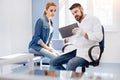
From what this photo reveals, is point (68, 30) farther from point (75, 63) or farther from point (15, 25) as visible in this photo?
point (15, 25)

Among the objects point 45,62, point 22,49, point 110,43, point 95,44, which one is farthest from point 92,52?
point 22,49

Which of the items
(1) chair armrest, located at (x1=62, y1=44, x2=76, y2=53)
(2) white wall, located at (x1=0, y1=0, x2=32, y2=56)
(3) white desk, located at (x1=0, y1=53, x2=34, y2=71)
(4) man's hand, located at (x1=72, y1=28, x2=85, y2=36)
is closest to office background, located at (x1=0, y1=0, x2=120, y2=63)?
(2) white wall, located at (x1=0, y1=0, x2=32, y2=56)

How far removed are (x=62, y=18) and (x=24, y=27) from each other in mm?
860

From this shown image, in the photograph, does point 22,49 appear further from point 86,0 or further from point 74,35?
point 74,35

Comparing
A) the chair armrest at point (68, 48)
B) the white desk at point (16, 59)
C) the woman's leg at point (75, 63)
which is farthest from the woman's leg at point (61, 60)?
the white desk at point (16, 59)

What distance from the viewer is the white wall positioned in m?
4.09

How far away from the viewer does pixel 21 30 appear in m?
4.62

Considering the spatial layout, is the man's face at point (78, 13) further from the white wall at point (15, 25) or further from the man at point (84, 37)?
the white wall at point (15, 25)

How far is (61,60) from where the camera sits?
2.87 meters

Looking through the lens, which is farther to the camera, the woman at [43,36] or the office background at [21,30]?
the office background at [21,30]

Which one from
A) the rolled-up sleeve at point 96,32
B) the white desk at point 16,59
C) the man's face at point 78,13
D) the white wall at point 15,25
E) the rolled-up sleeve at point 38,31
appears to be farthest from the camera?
the white wall at point 15,25

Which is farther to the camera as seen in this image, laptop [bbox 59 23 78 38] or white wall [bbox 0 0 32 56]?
white wall [bbox 0 0 32 56]

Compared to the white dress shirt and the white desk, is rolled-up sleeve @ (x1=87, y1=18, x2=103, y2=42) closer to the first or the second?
the white dress shirt

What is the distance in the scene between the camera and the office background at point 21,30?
414 centimetres
